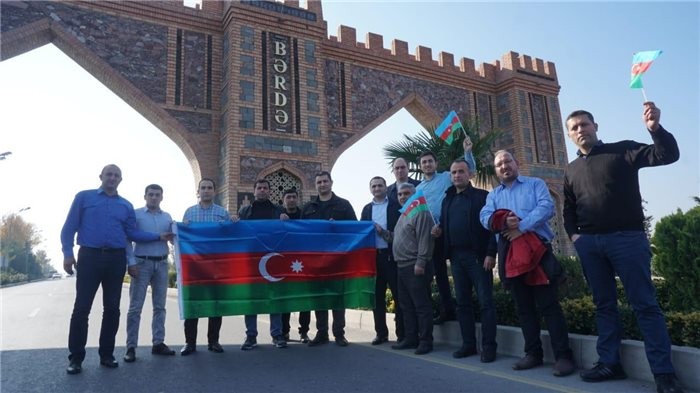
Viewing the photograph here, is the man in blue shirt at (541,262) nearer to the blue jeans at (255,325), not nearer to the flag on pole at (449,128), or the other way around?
the flag on pole at (449,128)

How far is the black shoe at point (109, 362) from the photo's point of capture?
4285 millimetres

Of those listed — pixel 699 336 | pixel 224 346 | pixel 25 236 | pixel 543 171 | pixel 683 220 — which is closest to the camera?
pixel 699 336

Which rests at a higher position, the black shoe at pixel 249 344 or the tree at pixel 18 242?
the tree at pixel 18 242

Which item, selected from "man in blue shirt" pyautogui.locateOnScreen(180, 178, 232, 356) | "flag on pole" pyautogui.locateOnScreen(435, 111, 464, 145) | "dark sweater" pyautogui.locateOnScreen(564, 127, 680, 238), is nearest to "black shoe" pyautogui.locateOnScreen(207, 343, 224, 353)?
"man in blue shirt" pyautogui.locateOnScreen(180, 178, 232, 356)

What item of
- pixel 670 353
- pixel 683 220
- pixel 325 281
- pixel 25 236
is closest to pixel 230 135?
pixel 325 281

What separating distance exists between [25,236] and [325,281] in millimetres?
60136

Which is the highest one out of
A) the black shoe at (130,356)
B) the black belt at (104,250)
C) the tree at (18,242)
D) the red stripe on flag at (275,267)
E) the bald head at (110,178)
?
the tree at (18,242)

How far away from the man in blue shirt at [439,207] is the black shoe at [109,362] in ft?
11.4

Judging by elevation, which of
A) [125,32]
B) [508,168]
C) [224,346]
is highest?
[125,32]

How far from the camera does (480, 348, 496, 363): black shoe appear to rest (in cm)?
421

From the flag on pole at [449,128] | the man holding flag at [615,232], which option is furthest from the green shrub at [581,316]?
the flag on pole at [449,128]

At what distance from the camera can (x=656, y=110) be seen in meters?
3.04

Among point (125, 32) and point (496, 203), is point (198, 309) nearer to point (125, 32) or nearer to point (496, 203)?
point (496, 203)

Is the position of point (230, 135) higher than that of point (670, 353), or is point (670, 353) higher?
point (230, 135)
